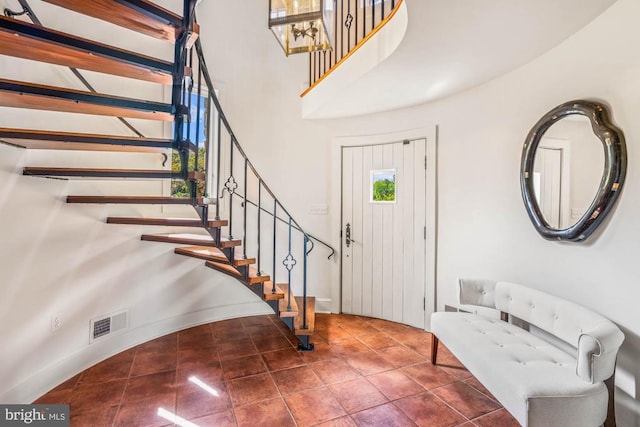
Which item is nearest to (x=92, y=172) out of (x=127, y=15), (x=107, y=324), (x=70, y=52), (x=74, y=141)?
(x=74, y=141)

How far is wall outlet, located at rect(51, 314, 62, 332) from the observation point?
2.10 metres

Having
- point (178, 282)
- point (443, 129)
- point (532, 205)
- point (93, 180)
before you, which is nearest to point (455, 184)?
point (443, 129)

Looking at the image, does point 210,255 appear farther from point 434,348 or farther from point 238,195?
point 434,348

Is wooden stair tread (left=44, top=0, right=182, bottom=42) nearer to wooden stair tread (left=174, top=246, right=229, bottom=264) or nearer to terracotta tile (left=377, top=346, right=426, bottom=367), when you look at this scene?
wooden stair tread (left=174, top=246, right=229, bottom=264)

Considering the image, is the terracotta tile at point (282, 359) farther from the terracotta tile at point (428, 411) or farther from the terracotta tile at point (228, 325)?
the terracotta tile at point (428, 411)

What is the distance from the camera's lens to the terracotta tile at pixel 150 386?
1.99 m

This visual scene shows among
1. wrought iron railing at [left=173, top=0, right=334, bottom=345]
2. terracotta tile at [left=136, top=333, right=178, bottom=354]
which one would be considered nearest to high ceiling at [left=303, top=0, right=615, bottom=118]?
wrought iron railing at [left=173, top=0, right=334, bottom=345]

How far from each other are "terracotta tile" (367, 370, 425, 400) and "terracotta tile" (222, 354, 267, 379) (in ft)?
2.82

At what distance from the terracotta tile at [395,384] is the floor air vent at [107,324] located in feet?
6.93

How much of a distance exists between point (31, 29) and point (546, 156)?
284 cm

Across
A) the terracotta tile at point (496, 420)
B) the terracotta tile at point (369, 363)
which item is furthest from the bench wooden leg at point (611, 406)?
the terracotta tile at point (369, 363)

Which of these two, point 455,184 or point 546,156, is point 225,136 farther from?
point 546,156

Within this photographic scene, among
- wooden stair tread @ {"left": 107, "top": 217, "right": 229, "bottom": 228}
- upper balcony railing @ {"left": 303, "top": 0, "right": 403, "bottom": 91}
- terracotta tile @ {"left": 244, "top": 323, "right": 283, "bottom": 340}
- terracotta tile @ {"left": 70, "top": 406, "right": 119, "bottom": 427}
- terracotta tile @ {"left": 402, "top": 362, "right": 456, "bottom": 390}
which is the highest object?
upper balcony railing @ {"left": 303, "top": 0, "right": 403, "bottom": 91}

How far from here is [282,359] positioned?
2.51 m
